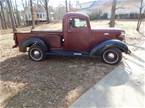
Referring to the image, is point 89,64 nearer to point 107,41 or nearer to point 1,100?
point 107,41

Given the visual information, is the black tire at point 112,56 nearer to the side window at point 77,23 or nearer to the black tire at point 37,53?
the side window at point 77,23

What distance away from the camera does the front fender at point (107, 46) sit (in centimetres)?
586

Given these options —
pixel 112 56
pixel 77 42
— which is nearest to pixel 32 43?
pixel 77 42

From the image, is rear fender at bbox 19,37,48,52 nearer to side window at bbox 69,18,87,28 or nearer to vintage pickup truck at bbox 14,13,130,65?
vintage pickup truck at bbox 14,13,130,65

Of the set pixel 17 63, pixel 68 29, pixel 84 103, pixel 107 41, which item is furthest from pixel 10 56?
pixel 84 103

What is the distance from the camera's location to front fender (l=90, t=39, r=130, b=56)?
231 inches

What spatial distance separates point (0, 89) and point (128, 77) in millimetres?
3447

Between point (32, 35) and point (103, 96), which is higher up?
point (32, 35)

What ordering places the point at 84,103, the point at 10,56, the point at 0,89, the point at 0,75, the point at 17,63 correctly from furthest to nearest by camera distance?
Result: the point at 10,56, the point at 17,63, the point at 0,75, the point at 0,89, the point at 84,103

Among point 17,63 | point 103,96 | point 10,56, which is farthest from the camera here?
point 10,56

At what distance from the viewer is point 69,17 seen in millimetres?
6102

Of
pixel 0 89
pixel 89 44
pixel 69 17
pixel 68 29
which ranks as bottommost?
pixel 0 89

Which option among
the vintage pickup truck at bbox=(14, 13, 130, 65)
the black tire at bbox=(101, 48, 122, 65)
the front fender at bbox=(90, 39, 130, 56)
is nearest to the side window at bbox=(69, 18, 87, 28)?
the vintage pickup truck at bbox=(14, 13, 130, 65)

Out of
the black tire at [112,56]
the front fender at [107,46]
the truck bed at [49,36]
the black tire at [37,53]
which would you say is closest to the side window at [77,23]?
the truck bed at [49,36]
